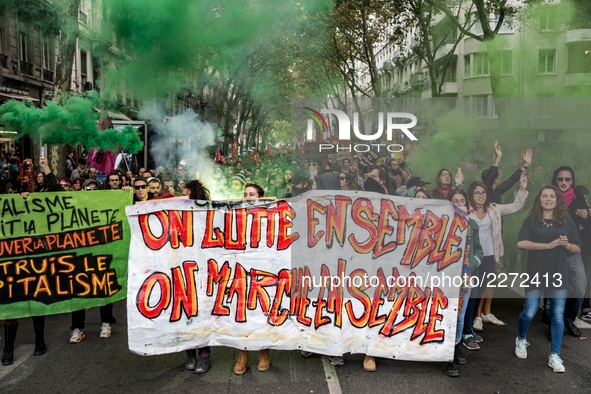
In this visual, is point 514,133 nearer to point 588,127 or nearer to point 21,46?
point 588,127

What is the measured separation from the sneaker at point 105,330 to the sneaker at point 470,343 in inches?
134

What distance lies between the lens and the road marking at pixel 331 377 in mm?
4131

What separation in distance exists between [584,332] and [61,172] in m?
10.3

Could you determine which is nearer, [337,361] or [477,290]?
[337,361]

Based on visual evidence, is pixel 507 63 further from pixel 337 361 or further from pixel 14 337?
pixel 14 337

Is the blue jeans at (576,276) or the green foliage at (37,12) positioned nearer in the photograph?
the blue jeans at (576,276)

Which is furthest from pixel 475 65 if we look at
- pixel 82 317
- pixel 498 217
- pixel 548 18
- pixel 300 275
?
pixel 82 317

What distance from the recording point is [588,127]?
15.4 m

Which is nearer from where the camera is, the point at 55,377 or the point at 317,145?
the point at 55,377

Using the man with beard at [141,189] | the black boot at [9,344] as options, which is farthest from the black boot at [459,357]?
the black boot at [9,344]

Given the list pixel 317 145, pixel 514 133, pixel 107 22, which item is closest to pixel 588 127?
pixel 514 133

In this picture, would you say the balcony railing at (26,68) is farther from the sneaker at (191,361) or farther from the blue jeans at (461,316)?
the blue jeans at (461,316)

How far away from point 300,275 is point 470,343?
1.80 meters

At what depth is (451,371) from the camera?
4.45 meters
